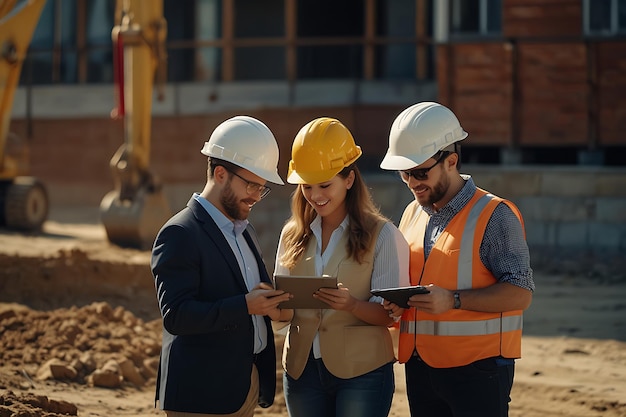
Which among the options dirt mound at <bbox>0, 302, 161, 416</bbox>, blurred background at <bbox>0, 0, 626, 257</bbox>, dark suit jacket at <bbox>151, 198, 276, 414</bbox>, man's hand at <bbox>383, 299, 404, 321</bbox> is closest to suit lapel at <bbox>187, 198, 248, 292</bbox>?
dark suit jacket at <bbox>151, 198, 276, 414</bbox>

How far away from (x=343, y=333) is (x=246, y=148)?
85cm

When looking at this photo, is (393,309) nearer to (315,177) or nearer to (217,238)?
(315,177)

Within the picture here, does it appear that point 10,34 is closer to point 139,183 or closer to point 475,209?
point 139,183

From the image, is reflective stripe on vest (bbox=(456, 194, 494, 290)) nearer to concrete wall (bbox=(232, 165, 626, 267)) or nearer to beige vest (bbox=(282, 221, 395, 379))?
beige vest (bbox=(282, 221, 395, 379))

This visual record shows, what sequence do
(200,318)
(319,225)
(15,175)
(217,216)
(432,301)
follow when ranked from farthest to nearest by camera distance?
(15,175)
(319,225)
(217,216)
(432,301)
(200,318)

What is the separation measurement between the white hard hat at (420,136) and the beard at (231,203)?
24.5 inches

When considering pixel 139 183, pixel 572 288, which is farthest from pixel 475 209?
pixel 139 183

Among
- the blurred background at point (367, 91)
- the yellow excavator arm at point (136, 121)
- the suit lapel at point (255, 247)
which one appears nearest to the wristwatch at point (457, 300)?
the suit lapel at point (255, 247)

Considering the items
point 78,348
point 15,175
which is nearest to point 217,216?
point 78,348

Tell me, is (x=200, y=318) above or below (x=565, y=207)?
above

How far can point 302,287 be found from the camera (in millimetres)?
4230

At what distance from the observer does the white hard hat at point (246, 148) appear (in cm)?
438

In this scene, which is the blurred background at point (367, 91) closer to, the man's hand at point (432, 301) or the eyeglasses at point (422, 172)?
the eyeglasses at point (422, 172)

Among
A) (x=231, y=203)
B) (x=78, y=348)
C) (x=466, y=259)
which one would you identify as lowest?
(x=78, y=348)
